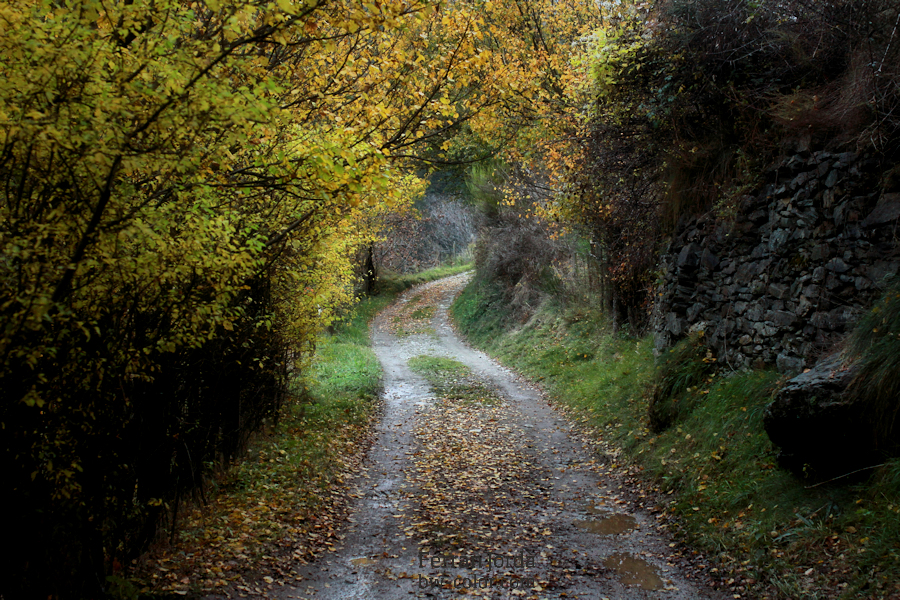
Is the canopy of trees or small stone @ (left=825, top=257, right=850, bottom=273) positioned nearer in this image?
the canopy of trees

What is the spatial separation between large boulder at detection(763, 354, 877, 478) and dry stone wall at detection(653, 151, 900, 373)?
96 centimetres

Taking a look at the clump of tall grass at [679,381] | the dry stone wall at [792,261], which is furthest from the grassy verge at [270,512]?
the dry stone wall at [792,261]

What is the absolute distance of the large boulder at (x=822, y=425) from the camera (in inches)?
213

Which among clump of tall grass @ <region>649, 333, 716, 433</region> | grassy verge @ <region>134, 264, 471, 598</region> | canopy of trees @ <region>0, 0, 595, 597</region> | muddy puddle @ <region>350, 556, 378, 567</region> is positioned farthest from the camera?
clump of tall grass @ <region>649, 333, 716, 433</region>

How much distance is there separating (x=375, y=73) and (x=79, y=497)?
16.8 ft

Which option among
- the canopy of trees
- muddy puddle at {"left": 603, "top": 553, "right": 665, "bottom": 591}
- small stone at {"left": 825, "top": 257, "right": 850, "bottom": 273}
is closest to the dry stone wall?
small stone at {"left": 825, "top": 257, "right": 850, "bottom": 273}

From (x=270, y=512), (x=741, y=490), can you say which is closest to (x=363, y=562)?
(x=270, y=512)

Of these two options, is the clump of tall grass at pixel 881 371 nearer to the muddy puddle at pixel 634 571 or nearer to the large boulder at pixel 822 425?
the large boulder at pixel 822 425


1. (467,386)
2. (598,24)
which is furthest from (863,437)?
(598,24)

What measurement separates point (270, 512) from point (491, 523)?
2526 millimetres

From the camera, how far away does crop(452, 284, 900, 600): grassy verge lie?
185 inches

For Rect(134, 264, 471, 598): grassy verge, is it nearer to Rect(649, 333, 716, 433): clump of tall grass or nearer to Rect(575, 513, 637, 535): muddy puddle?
Rect(575, 513, 637, 535): muddy puddle

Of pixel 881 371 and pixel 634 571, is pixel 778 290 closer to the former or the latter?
pixel 881 371

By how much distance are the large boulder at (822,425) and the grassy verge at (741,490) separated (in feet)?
0.67
